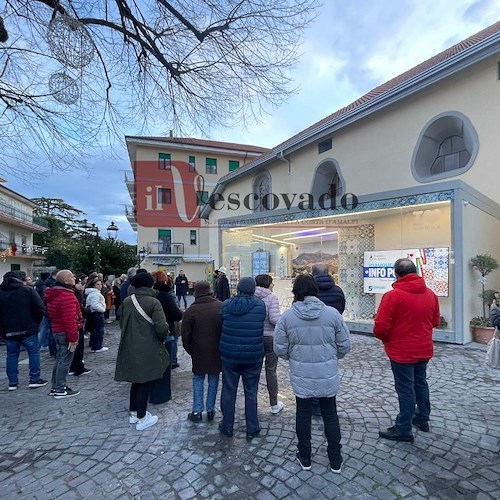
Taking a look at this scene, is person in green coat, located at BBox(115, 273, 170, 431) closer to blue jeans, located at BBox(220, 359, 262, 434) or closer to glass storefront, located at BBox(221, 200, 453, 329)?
blue jeans, located at BBox(220, 359, 262, 434)

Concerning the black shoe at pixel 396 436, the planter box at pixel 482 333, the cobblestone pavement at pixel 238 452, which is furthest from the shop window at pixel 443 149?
the black shoe at pixel 396 436

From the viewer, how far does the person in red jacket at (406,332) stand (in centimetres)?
317

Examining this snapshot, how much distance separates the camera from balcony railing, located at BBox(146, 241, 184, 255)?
1277 inches

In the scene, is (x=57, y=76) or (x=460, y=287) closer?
(x=57, y=76)

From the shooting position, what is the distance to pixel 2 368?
6.11 meters

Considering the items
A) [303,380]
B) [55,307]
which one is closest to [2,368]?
[55,307]

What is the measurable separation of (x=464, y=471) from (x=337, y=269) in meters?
7.36

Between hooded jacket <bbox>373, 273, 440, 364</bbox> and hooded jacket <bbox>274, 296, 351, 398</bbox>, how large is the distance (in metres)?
0.65

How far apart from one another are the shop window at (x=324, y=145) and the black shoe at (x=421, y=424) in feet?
39.4

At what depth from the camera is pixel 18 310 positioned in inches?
189

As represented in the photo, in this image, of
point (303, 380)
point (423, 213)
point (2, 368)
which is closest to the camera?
point (303, 380)

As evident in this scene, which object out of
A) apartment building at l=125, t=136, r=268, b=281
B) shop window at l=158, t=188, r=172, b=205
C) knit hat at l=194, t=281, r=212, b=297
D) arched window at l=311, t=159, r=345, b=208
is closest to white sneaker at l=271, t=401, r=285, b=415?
knit hat at l=194, t=281, r=212, b=297

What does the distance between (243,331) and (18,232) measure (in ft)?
138

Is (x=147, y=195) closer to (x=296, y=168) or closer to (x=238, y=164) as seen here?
(x=238, y=164)
